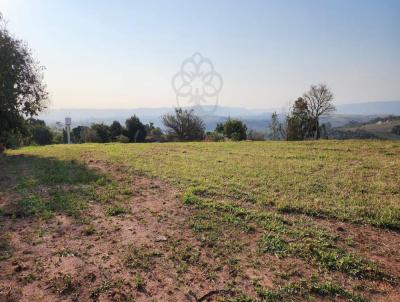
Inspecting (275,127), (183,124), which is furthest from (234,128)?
(275,127)

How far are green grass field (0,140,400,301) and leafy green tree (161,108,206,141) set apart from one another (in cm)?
4125

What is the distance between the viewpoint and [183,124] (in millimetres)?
58594

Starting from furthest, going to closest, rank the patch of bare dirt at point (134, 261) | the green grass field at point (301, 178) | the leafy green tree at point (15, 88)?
the leafy green tree at point (15, 88)
the green grass field at point (301, 178)
the patch of bare dirt at point (134, 261)

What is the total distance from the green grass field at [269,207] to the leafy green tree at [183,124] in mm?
41254

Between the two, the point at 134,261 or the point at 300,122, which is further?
the point at 300,122

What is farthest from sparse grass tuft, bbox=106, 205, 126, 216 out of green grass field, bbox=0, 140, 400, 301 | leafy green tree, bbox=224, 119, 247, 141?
leafy green tree, bbox=224, 119, 247, 141

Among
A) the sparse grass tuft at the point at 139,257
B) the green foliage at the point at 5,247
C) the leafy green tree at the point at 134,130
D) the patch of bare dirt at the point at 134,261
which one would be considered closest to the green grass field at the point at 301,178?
the patch of bare dirt at the point at 134,261

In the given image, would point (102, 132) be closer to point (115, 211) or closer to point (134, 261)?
point (115, 211)

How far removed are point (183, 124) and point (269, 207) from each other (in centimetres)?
4990

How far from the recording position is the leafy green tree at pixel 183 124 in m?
58.3

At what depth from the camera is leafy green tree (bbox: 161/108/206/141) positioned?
5828 centimetres

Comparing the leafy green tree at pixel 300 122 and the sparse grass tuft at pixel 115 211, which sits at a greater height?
the leafy green tree at pixel 300 122

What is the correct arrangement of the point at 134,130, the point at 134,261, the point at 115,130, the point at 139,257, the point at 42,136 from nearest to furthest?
1. the point at 134,261
2. the point at 139,257
3. the point at 134,130
4. the point at 115,130
5. the point at 42,136

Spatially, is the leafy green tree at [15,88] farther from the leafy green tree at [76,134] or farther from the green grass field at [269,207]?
the leafy green tree at [76,134]
